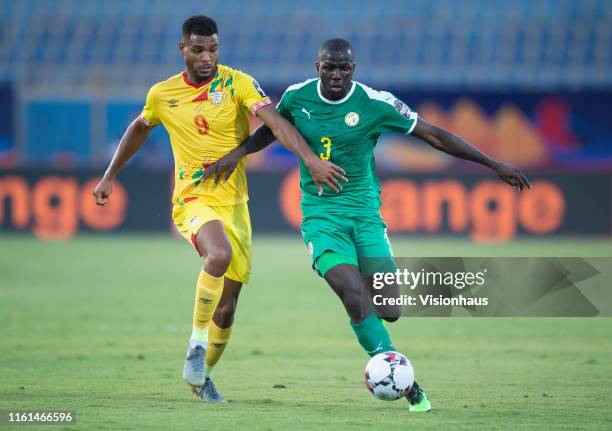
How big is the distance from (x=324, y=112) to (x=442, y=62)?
1934 centimetres

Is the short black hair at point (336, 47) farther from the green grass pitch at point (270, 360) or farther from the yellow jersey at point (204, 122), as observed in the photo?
the green grass pitch at point (270, 360)

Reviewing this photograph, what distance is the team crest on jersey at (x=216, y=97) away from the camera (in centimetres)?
755

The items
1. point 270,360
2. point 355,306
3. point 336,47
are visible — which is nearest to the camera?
point 355,306

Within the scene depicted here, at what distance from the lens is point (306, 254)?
66.4 feet

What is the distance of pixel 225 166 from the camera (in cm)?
741

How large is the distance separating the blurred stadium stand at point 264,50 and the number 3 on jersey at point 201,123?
54.3ft

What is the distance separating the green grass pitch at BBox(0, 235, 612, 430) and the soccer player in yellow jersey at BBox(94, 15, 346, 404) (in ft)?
2.01

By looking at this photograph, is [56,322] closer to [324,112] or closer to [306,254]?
[324,112]

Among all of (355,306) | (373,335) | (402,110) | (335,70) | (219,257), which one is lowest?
(373,335)

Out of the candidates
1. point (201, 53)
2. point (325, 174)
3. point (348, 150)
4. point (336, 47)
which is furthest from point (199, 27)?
point (325, 174)

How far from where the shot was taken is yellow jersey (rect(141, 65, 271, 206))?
754 cm

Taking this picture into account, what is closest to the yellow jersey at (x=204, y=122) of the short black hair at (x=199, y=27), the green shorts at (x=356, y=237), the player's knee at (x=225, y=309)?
the short black hair at (x=199, y=27)

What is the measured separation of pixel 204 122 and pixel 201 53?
46 centimetres

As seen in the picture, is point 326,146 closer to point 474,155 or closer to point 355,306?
point 474,155
